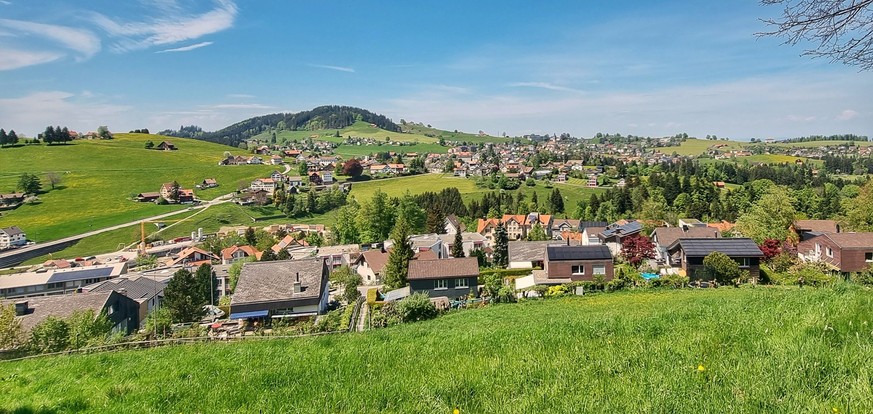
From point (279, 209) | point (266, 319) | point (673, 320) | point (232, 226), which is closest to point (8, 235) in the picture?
point (232, 226)

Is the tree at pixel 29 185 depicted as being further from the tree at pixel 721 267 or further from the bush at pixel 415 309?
the tree at pixel 721 267

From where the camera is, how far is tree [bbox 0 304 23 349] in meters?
31.3

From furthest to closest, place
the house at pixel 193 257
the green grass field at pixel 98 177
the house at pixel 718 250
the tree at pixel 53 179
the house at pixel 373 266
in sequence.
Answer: the tree at pixel 53 179 < the green grass field at pixel 98 177 < the house at pixel 193 257 < the house at pixel 373 266 < the house at pixel 718 250

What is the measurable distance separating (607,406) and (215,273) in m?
70.9

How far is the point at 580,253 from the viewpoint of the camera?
46.3 meters

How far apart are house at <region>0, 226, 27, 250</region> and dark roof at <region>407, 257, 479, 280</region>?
97452 mm

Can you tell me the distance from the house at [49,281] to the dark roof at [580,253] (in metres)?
66.4

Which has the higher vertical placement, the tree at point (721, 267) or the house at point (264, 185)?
the house at point (264, 185)

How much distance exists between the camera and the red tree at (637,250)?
5509cm

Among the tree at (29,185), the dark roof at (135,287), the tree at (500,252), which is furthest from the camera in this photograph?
the tree at (29,185)

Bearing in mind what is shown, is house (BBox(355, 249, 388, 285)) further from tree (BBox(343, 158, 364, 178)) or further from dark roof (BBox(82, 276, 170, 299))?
tree (BBox(343, 158, 364, 178))

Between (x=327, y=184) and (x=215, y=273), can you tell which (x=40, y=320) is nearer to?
(x=215, y=273)

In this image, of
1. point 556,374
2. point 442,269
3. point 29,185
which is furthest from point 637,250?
point 29,185

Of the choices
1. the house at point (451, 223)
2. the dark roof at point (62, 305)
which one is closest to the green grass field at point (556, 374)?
the dark roof at point (62, 305)
